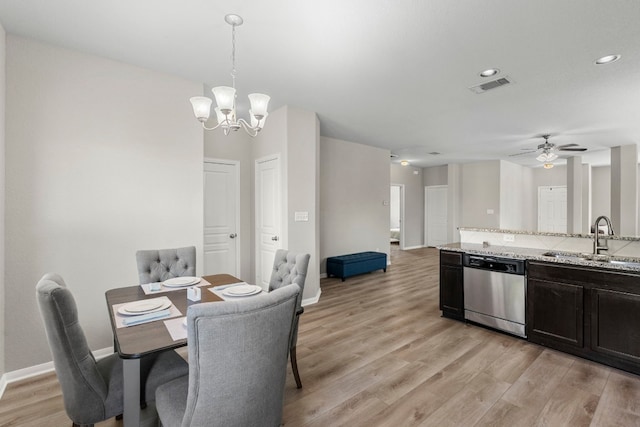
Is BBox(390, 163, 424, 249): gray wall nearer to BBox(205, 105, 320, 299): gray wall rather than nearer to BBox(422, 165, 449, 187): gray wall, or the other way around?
BBox(422, 165, 449, 187): gray wall

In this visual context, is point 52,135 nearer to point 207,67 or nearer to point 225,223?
point 207,67

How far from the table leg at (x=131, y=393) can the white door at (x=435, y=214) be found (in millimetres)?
9515

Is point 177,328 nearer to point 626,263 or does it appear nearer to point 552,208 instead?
point 626,263

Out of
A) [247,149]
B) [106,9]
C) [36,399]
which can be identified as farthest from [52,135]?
[247,149]

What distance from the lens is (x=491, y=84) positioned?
3447 millimetres

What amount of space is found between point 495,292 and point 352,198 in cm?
360

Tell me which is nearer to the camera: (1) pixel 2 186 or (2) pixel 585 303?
(1) pixel 2 186

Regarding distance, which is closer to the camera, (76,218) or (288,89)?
(76,218)

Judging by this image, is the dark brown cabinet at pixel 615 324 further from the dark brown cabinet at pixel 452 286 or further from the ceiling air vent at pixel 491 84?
the ceiling air vent at pixel 491 84

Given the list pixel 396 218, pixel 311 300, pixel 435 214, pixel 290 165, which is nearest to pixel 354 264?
pixel 311 300

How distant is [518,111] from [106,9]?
194 inches

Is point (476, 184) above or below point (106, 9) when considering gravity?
below

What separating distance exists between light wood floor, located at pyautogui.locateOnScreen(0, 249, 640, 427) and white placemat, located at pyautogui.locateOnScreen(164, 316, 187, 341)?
978 mm

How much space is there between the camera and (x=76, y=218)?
2.75 metres
